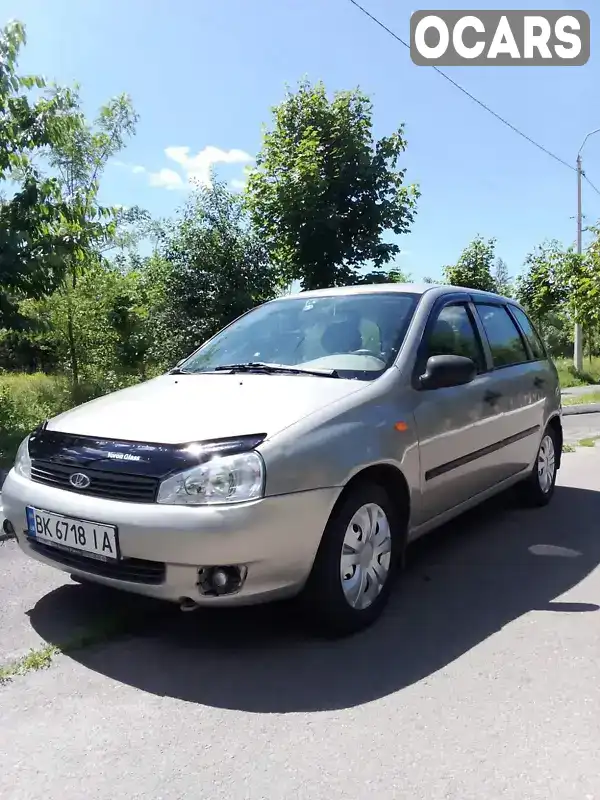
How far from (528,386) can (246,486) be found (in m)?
3.04

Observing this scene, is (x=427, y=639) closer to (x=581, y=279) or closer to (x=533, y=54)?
(x=533, y=54)

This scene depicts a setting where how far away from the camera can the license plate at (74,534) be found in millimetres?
2939

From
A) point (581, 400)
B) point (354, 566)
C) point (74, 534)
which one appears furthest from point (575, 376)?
point (74, 534)

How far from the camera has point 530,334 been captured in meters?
5.78

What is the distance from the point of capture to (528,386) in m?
5.21

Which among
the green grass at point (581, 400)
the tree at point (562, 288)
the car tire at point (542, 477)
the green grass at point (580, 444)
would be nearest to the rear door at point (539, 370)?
the car tire at point (542, 477)

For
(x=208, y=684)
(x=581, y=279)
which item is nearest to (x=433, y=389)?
(x=208, y=684)

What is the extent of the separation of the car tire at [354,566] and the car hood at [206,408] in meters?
0.50

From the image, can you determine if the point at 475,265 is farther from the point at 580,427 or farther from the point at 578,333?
the point at 580,427

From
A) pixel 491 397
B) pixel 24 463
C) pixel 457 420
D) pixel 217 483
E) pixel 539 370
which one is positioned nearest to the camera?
pixel 217 483

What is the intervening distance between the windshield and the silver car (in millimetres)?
12

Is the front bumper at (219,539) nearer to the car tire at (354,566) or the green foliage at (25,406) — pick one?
the car tire at (354,566)

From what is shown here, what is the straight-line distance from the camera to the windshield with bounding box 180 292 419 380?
3.86 meters

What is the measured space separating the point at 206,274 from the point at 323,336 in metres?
9.66
